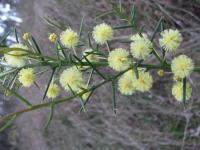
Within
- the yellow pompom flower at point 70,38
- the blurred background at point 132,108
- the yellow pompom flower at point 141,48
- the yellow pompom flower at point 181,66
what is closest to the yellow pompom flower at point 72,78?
the yellow pompom flower at point 70,38

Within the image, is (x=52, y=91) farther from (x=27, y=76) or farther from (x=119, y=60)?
(x=119, y=60)

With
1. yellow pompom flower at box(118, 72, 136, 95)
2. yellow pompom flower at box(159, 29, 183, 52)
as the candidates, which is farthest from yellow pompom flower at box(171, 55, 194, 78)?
yellow pompom flower at box(118, 72, 136, 95)

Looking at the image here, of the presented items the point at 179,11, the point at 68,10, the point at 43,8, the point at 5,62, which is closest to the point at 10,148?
the point at 43,8

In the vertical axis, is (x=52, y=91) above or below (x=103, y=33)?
below

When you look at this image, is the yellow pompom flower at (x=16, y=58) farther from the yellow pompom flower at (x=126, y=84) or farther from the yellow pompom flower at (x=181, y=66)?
the yellow pompom flower at (x=181, y=66)

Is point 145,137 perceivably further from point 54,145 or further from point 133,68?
point 133,68

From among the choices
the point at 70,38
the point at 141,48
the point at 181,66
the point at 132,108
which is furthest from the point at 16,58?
the point at 132,108
